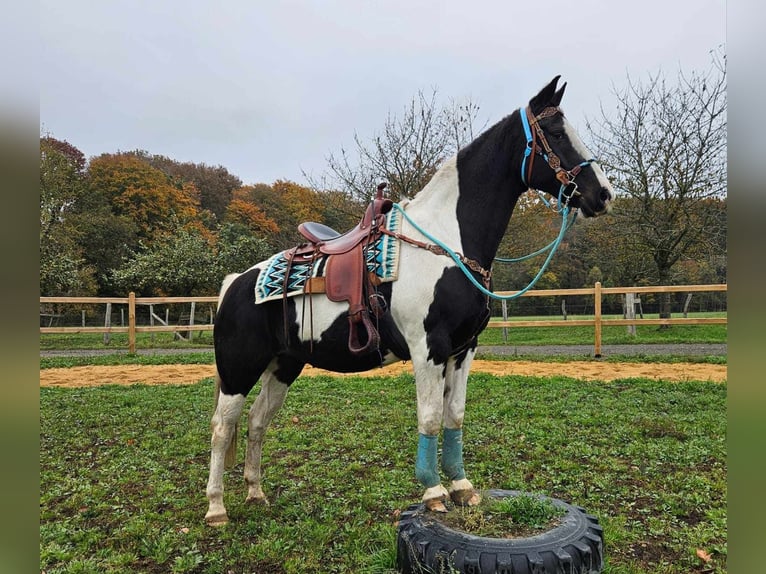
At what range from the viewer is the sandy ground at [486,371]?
895cm

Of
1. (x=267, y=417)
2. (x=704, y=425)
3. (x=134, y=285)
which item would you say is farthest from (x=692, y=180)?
(x=134, y=285)

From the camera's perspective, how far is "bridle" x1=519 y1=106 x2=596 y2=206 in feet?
8.50

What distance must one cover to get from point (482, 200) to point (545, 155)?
426 mm

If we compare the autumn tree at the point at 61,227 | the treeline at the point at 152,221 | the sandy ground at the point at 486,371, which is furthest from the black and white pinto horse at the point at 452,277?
the autumn tree at the point at 61,227

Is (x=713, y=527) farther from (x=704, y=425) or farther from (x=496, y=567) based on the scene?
(x=704, y=425)

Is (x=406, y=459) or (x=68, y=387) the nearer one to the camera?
(x=406, y=459)

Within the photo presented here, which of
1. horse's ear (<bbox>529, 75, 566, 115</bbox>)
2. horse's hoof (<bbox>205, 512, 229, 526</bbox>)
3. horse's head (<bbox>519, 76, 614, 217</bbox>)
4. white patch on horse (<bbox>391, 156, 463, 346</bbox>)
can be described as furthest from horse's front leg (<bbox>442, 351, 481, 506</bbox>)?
horse's hoof (<bbox>205, 512, 229, 526</bbox>)

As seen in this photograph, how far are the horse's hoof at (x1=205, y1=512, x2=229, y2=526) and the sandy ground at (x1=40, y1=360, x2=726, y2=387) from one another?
20.7ft

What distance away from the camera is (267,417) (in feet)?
12.0

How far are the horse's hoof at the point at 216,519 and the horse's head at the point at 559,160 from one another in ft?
10.1

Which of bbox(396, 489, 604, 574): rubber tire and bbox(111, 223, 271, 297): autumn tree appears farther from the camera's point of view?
bbox(111, 223, 271, 297): autumn tree

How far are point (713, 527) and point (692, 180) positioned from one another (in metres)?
14.9

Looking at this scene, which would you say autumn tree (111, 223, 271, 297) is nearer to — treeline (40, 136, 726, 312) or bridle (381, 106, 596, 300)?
treeline (40, 136, 726, 312)
